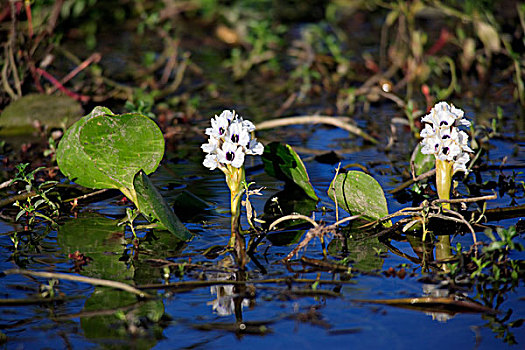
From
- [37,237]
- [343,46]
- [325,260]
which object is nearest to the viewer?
[325,260]

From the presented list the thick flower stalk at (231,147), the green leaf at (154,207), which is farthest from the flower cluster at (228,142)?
the green leaf at (154,207)

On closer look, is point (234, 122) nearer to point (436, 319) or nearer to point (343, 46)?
point (436, 319)

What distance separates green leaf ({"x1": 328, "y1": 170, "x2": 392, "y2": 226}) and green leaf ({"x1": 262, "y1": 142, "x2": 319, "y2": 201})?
0.54 ft

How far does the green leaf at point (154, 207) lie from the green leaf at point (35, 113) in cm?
169

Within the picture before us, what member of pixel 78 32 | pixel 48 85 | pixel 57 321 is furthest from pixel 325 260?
pixel 78 32

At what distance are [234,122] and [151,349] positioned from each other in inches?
30.9

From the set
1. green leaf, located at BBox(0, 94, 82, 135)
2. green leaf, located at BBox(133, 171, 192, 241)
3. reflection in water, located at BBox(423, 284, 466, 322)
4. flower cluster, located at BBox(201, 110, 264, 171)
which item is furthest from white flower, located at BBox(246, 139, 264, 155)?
green leaf, located at BBox(0, 94, 82, 135)

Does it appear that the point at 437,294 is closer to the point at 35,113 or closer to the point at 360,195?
the point at 360,195

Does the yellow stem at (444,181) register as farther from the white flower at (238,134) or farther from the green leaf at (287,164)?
the white flower at (238,134)

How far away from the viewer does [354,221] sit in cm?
255

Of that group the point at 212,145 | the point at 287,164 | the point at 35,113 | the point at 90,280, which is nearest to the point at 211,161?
the point at 212,145

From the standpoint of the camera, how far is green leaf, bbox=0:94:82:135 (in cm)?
388

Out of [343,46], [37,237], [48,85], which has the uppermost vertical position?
[343,46]

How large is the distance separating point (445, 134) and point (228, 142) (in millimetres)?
710
